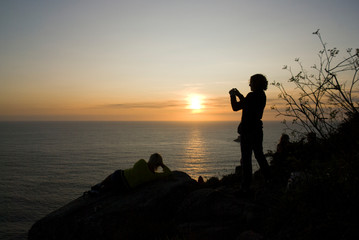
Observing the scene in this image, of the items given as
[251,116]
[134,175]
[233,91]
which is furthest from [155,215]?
[233,91]

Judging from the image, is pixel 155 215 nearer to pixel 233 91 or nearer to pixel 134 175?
pixel 134 175

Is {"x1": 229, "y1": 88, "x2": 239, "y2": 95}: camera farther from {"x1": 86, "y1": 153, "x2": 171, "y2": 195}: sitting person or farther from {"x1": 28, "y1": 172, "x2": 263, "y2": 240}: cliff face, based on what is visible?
{"x1": 86, "y1": 153, "x2": 171, "y2": 195}: sitting person

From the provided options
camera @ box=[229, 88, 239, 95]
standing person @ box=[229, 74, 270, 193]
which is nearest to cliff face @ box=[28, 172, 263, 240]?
standing person @ box=[229, 74, 270, 193]

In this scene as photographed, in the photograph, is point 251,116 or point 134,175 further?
point 134,175

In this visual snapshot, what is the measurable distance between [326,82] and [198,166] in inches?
2325

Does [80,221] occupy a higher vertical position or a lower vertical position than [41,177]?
higher

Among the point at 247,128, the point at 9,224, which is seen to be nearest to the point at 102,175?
the point at 9,224

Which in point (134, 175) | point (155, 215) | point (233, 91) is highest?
point (233, 91)

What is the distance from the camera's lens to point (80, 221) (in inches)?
283

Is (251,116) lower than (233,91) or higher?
lower

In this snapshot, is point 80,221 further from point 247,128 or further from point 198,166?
point 198,166

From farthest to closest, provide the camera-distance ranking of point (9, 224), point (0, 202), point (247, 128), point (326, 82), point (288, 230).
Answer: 1. point (0, 202)
2. point (9, 224)
3. point (247, 128)
4. point (326, 82)
5. point (288, 230)

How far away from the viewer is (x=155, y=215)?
6.99 meters

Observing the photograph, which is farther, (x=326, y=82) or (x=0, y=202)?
(x=0, y=202)
